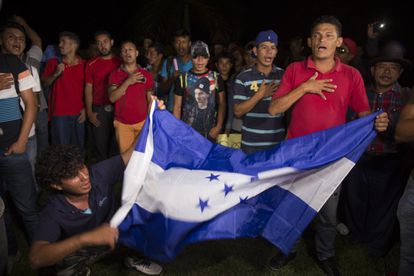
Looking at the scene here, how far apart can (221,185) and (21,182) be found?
200 cm

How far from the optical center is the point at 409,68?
414cm

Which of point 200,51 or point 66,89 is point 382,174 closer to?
point 200,51

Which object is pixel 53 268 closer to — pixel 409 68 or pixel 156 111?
pixel 156 111

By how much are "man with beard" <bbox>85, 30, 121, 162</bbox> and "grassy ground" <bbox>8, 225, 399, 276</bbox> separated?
256cm

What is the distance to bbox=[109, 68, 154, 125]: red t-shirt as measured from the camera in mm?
5270

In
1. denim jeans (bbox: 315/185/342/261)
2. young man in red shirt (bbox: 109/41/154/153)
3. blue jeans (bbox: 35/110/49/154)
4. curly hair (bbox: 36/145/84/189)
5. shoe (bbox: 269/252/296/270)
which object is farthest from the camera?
blue jeans (bbox: 35/110/49/154)

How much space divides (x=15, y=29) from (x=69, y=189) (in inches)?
104

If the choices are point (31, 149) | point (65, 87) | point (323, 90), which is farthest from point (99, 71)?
point (323, 90)


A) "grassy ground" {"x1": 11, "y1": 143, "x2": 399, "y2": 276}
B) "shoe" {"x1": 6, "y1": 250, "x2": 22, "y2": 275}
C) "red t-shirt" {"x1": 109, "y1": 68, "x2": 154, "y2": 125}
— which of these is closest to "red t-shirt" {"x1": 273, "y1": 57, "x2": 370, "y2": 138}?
→ "grassy ground" {"x1": 11, "y1": 143, "x2": 399, "y2": 276}

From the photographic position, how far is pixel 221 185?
3.06 m

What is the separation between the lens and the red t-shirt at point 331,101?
3387 millimetres

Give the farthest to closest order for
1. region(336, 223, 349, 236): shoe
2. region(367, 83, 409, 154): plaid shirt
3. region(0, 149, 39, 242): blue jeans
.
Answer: region(336, 223, 349, 236): shoe < region(367, 83, 409, 154): plaid shirt < region(0, 149, 39, 242): blue jeans

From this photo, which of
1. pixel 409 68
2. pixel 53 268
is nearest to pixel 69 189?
pixel 53 268

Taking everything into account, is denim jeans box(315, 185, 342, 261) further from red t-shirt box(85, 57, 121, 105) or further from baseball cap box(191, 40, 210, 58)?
red t-shirt box(85, 57, 121, 105)
